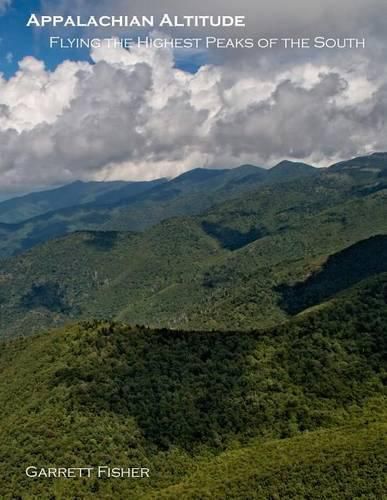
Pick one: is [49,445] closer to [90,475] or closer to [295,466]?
[90,475]

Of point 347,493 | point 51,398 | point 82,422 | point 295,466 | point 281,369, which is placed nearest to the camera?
point 347,493

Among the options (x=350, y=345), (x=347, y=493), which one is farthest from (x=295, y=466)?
(x=350, y=345)

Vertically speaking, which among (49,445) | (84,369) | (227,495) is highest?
(84,369)

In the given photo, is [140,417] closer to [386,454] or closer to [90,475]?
[90,475]

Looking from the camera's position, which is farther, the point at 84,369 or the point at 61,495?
the point at 84,369

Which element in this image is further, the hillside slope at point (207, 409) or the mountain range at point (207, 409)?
the hillside slope at point (207, 409)

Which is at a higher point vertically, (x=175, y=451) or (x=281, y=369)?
(x=281, y=369)

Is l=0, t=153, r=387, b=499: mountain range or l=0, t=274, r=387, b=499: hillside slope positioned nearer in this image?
l=0, t=153, r=387, b=499: mountain range

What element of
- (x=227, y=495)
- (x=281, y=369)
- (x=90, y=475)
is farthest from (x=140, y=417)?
(x=281, y=369)

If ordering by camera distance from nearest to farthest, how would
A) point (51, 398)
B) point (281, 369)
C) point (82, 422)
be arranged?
point (82, 422) → point (51, 398) → point (281, 369)
